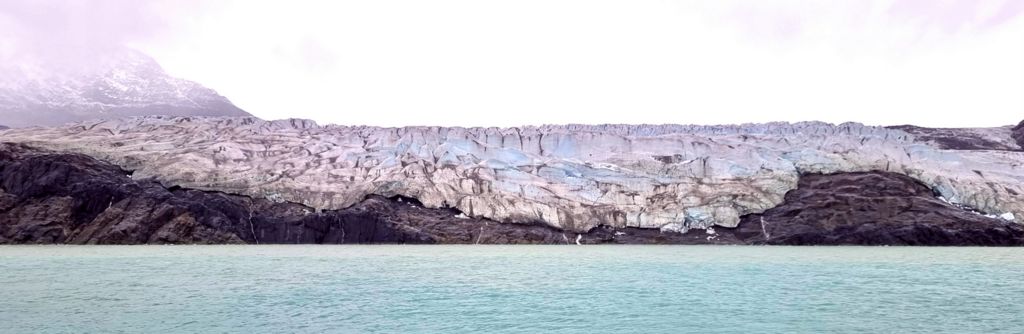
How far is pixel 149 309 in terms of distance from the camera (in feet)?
84.6

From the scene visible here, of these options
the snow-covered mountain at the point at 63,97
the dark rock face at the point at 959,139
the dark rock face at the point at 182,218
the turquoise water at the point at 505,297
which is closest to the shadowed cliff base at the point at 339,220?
the dark rock face at the point at 182,218

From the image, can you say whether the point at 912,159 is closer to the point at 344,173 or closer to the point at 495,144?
the point at 495,144

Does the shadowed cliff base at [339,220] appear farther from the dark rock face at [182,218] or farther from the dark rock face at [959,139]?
the dark rock face at [959,139]

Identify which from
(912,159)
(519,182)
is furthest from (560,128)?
(912,159)

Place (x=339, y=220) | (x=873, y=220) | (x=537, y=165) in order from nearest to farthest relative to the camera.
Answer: (x=339, y=220)
(x=873, y=220)
(x=537, y=165)

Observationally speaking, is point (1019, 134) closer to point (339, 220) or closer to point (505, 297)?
point (339, 220)

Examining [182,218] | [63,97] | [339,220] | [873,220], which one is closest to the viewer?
[182,218]

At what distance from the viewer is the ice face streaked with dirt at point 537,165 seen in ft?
285

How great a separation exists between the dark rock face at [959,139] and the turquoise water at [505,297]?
7762 centimetres

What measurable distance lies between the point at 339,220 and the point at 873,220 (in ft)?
187

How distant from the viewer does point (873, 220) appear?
83.9 meters

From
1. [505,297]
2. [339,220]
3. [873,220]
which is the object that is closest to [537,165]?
[339,220]

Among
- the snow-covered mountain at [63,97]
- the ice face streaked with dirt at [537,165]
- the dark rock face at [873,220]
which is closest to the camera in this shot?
the dark rock face at [873,220]

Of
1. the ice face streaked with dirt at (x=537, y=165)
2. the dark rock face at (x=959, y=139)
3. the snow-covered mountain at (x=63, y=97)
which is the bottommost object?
the ice face streaked with dirt at (x=537, y=165)
